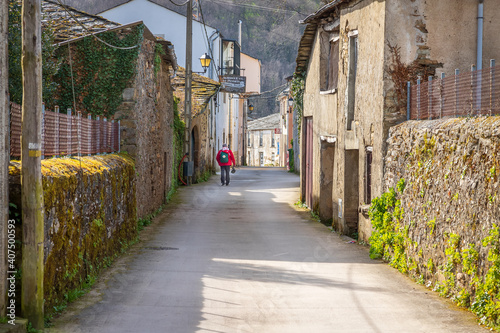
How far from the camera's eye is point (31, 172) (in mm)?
5801

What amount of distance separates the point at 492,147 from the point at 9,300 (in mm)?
4769

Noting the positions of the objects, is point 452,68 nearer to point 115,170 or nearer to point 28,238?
point 115,170

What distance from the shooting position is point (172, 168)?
22297 millimetres

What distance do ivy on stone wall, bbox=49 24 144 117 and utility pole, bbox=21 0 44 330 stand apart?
24.3ft

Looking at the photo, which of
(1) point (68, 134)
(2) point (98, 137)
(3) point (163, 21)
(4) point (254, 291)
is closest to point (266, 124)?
(3) point (163, 21)

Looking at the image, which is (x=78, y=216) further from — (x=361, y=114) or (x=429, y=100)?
(x=361, y=114)

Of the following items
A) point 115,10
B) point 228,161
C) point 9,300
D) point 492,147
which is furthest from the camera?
point 115,10

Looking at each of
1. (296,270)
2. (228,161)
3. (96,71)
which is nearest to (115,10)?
(228,161)

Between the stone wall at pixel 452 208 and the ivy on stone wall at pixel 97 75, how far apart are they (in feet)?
19.4

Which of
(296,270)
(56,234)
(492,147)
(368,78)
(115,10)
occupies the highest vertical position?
(115,10)

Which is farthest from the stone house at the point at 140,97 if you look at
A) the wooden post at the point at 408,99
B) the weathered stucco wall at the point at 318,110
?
the wooden post at the point at 408,99

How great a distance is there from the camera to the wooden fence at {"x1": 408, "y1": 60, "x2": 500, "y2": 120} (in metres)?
7.26

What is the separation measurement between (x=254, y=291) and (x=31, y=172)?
3.29 meters

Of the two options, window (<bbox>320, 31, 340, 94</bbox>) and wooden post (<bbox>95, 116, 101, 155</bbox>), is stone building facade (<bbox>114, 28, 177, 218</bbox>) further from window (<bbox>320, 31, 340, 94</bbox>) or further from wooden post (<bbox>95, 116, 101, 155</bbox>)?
window (<bbox>320, 31, 340, 94</bbox>)
